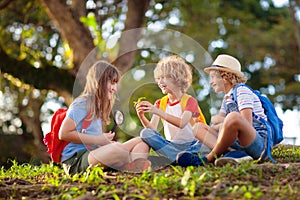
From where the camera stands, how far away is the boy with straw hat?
4.45 meters

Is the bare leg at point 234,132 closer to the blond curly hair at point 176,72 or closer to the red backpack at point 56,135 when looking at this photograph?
the blond curly hair at point 176,72

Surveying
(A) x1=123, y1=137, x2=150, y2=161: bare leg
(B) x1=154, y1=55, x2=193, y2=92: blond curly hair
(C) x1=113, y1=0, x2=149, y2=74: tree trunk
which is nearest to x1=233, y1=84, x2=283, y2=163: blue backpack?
(B) x1=154, y1=55, x2=193, y2=92: blond curly hair

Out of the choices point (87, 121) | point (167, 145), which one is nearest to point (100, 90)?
point (87, 121)

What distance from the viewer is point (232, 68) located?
5.09 metres

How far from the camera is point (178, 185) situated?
3.56 meters

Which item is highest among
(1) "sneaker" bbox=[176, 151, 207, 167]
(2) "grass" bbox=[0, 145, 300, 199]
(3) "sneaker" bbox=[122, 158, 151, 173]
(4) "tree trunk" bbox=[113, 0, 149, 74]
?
(4) "tree trunk" bbox=[113, 0, 149, 74]

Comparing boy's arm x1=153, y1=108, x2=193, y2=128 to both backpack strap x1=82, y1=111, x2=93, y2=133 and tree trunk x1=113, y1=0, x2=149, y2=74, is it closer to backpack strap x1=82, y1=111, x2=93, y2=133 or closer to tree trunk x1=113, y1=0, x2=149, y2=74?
backpack strap x1=82, y1=111, x2=93, y2=133

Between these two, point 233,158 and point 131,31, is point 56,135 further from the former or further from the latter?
point 131,31

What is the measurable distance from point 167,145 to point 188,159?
1.11 feet

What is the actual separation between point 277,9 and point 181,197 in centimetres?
1726

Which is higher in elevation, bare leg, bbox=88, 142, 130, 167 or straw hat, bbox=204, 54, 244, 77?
straw hat, bbox=204, 54, 244, 77

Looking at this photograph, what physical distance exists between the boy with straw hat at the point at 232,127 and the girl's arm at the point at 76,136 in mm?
646

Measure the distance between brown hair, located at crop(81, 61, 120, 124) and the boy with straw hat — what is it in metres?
0.78

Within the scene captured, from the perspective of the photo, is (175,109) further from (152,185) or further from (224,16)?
(224,16)
